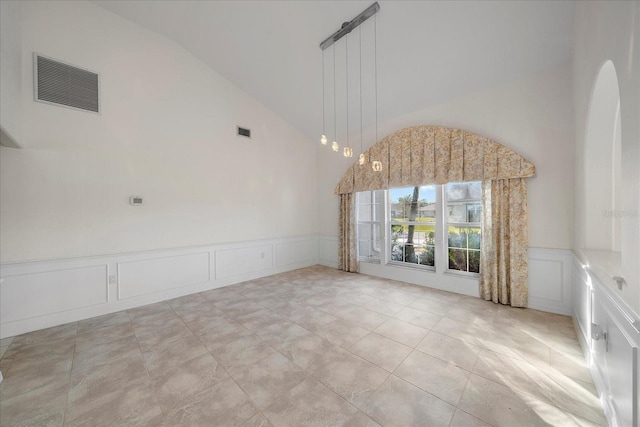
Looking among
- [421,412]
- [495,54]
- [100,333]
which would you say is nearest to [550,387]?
[421,412]

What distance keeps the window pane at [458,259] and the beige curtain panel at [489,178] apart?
0.38 meters

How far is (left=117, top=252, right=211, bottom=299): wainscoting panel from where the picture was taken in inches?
132

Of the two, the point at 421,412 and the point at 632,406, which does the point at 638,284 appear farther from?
the point at 421,412

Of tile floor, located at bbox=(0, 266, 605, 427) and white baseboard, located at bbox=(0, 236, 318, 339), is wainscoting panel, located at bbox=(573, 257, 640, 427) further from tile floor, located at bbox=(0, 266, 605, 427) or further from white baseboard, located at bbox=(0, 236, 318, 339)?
white baseboard, located at bbox=(0, 236, 318, 339)

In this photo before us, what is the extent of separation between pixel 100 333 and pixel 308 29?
464cm

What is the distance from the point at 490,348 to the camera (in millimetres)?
2279

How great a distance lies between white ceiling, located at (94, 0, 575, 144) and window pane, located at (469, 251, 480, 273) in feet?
8.47

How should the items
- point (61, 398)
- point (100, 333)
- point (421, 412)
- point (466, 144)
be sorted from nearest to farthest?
point (421, 412)
point (61, 398)
point (100, 333)
point (466, 144)

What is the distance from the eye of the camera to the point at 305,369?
79.5 inches

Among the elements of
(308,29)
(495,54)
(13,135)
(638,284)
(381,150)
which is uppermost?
(308,29)

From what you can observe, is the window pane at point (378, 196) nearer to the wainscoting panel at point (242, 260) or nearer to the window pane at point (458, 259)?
the window pane at point (458, 259)

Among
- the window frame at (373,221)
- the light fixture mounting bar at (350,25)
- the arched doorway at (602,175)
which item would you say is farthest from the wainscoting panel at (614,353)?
the light fixture mounting bar at (350,25)

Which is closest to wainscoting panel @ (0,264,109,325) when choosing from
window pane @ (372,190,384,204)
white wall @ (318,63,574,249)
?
window pane @ (372,190,384,204)

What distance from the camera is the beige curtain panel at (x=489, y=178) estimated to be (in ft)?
10.5
